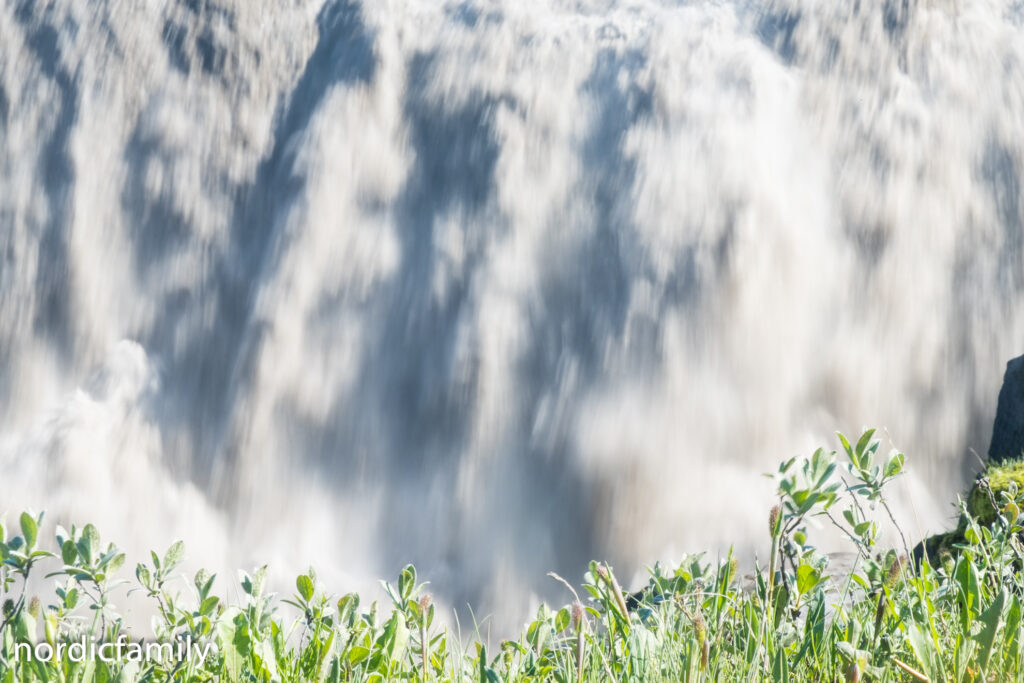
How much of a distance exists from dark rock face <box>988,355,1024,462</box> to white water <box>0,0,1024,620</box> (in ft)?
3.94

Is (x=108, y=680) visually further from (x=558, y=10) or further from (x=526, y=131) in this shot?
(x=558, y=10)

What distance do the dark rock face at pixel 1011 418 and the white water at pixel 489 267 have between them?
1201 millimetres

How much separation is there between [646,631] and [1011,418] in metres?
3.72

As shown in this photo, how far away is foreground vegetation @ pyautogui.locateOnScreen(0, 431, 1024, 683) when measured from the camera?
99cm

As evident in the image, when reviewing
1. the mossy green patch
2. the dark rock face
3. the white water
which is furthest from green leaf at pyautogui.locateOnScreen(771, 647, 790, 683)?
the white water

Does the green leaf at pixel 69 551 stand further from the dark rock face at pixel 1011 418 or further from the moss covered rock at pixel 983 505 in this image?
the dark rock face at pixel 1011 418

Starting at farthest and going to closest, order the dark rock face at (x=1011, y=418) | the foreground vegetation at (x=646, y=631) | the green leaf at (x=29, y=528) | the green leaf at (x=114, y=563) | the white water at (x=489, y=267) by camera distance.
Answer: the white water at (x=489, y=267), the dark rock face at (x=1011, y=418), the green leaf at (x=114, y=563), the green leaf at (x=29, y=528), the foreground vegetation at (x=646, y=631)

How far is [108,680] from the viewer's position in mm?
1010

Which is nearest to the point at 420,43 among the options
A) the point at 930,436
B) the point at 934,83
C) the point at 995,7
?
the point at 934,83

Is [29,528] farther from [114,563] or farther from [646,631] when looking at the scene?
[646,631]

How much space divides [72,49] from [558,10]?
4.69m

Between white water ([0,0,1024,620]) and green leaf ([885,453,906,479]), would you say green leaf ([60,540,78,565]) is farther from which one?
white water ([0,0,1024,620])

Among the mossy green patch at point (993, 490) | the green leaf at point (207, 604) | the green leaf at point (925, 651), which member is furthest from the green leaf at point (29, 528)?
the mossy green patch at point (993, 490)

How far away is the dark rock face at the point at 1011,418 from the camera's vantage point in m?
3.96
